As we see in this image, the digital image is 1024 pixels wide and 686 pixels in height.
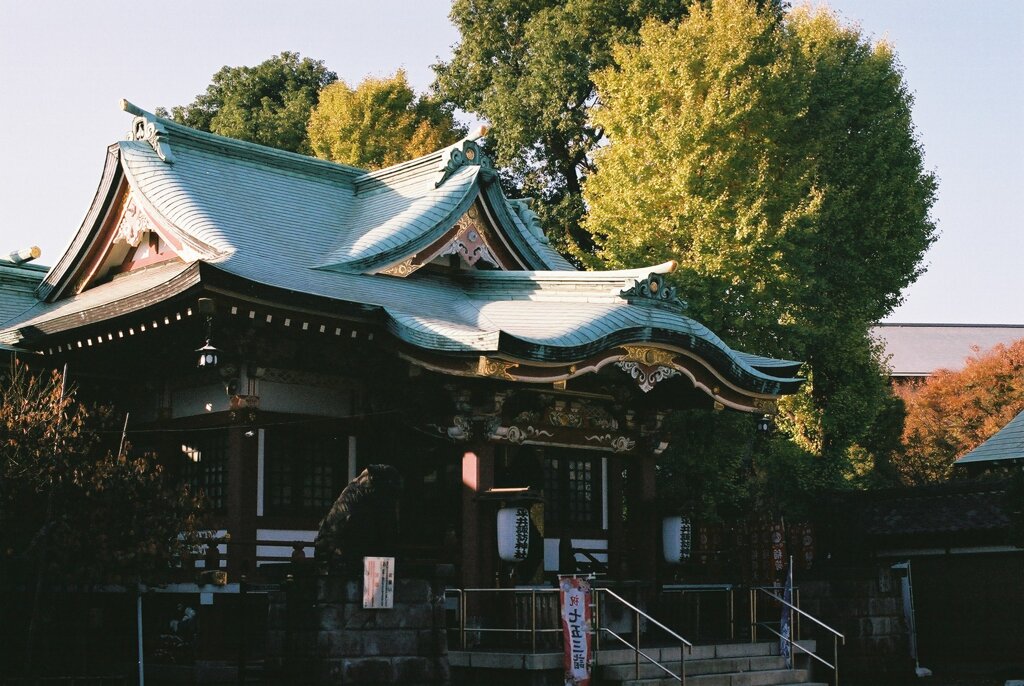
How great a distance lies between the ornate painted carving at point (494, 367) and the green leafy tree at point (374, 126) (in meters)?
26.2

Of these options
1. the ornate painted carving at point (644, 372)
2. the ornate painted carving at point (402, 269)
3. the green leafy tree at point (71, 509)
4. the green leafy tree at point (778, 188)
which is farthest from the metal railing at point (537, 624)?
the green leafy tree at point (778, 188)

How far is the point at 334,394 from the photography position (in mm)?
20766

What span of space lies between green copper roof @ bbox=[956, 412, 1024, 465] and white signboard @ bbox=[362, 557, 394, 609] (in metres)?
16.6

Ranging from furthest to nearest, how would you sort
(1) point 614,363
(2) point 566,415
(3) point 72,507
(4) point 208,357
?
1. (2) point 566,415
2. (1) point 614,363
3. (4) point 208,357
4. (3) point 72,507

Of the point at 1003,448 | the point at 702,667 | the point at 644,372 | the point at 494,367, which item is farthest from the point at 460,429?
the point at 1003,448

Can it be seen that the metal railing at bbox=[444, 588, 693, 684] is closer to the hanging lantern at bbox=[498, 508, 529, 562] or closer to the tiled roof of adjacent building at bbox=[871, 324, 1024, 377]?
the hanging lantern at bbox=[498, 508, 529, 562]

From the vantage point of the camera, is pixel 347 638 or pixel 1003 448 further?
pixel 1003 448

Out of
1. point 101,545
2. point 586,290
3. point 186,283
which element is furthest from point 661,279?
point 101,545

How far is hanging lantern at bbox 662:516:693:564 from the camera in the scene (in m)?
22.0

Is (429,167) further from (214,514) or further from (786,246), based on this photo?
(786,246)

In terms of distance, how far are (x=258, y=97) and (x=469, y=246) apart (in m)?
31.4

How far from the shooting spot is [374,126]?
45.2 meters

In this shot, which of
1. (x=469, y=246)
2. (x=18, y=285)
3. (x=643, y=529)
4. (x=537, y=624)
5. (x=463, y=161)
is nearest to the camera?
(x=537, y=624)

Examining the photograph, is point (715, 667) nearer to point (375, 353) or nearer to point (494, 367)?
point (494, 367)
